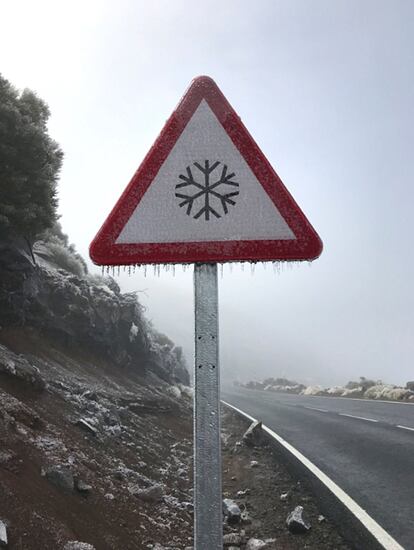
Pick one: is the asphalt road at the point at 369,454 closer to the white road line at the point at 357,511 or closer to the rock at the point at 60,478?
the white road line at the point at 357,511

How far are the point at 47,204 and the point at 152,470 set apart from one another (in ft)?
24.0

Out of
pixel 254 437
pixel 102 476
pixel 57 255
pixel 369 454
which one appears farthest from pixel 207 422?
pixel 57 255

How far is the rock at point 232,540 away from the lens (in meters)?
4.21

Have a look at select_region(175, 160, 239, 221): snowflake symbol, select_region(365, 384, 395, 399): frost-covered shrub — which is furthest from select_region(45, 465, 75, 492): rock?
select_region(365, 384, 395, 399): frost-covered shrub

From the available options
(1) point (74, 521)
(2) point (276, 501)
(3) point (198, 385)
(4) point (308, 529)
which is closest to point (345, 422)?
(2) point (276, 501)

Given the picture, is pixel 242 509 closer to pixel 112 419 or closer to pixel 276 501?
pixel 276 501

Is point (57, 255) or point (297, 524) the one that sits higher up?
point (57, 255)

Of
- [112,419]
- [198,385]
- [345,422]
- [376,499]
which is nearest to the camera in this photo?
[198,385]

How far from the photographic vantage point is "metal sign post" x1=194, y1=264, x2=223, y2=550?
4.58 ft

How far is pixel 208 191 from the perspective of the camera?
1727 millimetres

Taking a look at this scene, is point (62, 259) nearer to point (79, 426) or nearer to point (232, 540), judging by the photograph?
point (79, 426)

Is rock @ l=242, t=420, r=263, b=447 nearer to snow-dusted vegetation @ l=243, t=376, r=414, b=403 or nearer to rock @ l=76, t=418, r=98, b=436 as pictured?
rock @ l=76, t=418, r=98, b=436

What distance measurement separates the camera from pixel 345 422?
1205 cm

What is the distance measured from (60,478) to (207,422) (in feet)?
10.7
